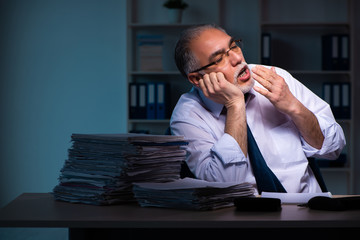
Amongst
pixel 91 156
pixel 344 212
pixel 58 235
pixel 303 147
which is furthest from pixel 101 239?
pixel 58 235

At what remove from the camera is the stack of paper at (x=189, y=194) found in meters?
1.16

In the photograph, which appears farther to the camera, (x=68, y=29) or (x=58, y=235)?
(x=68, y=29)

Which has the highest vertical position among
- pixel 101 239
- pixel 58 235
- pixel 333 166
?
pixel 101 239

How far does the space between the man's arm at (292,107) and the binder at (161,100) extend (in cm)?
233

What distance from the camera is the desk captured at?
1.03 metres

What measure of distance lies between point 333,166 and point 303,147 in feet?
8.06

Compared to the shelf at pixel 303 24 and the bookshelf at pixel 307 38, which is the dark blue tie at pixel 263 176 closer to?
the shelf at pixel 303 24

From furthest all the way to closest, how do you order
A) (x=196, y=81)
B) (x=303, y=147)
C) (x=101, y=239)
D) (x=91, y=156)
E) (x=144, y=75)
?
(x=144, y=75) < (x=196, y=81) < (x=303, y=147) < (x=91, y=156) < (x=101, y=239)

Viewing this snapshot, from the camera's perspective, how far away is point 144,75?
4.39 m


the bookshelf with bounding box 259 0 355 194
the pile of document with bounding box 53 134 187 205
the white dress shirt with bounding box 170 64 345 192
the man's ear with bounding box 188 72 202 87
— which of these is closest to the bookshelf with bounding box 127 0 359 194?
the bookshelf with bounding box 259 0 355 194

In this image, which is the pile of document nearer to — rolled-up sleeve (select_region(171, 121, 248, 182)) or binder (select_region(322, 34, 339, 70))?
rolled-up sleeve (select_region(171, 121, 248, 182))

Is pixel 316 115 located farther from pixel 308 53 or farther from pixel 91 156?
pixel 308 53

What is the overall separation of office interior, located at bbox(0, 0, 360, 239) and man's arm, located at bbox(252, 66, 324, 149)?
116 inches

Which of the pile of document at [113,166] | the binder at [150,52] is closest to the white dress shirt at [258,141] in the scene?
the pile of document at [113,166]
